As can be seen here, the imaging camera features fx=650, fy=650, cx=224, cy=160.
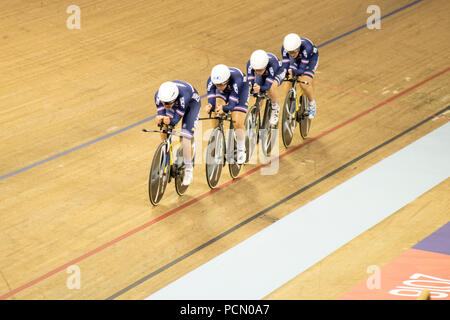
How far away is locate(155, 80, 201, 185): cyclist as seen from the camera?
510 cm

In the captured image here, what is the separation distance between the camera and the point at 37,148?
253 inches

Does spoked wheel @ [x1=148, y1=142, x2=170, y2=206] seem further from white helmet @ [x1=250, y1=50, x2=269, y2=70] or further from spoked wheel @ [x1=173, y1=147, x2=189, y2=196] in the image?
white helmet @ [x1=250, y1=50, x2=269, y2=70]

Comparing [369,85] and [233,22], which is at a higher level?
[233,22]

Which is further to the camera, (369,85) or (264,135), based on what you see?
(369,85)

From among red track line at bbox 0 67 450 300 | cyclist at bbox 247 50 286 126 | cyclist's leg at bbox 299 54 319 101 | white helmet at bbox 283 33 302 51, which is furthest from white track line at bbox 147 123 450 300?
white helmet at bbox 283 33 302 51

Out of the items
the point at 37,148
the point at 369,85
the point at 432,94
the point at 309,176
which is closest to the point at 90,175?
the point at 37,148

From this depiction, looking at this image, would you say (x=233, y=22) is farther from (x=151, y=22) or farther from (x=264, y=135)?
(x=264, y=135)

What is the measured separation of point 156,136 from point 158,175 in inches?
55.5

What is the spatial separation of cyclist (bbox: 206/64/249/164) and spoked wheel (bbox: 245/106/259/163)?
236mm

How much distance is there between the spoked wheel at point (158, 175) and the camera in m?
5.27

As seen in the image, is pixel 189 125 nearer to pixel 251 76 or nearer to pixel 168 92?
pixel 168 92

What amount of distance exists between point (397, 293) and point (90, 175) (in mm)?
2978

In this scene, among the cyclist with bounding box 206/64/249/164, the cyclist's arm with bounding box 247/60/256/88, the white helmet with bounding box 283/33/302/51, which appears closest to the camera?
the cyclist with bounding box 206/64/249/164

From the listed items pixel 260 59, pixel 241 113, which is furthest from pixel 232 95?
pixel 260 59
